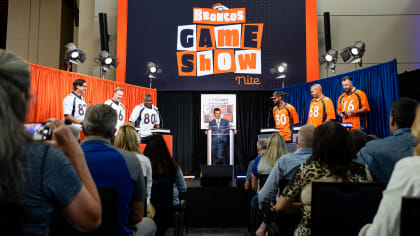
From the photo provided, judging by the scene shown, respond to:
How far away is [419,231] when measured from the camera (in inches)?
36.9

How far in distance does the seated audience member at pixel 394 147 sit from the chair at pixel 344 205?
0.50m

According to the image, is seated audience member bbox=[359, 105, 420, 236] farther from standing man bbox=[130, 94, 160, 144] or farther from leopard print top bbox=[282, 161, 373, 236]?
standing man bbox=[130, 94, 160, 144]

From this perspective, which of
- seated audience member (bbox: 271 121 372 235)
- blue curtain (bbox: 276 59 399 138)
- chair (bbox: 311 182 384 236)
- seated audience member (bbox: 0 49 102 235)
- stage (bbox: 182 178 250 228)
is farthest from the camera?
blue curtain (bbox: 276 59 399 138)

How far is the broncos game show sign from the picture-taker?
7.95 m

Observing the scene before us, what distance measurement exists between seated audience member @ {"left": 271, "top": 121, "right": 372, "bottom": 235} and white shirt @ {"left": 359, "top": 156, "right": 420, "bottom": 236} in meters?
0.66

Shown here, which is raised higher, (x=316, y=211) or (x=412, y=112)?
(x=412, y=112)

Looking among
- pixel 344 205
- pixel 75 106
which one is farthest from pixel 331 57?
pixel 344 205

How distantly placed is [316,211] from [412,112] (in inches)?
41.3

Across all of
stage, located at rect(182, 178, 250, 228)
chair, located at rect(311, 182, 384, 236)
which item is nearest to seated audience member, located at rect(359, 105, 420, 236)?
chair, located at rect(311, 182, 384, 236)

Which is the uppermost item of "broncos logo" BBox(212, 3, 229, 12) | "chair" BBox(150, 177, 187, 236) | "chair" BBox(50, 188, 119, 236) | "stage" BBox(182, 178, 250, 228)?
"broncos logo" BBox(212, 3, 229, 12)

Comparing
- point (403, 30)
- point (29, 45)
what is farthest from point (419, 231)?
point (29, 45)

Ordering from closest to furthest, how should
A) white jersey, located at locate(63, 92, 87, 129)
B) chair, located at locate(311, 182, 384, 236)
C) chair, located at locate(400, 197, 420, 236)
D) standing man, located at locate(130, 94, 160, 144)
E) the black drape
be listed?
chair, located at locate(400, 197, 420, 236)
chair, located at locate(311, 182, 384, 236)
white jersey, located at locate(63, 92, 87, 129)
standing man, located at locate(130, 94, 160, 144)
the black drape

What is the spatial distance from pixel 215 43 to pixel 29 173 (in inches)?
305

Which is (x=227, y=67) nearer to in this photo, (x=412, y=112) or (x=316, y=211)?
(x=412, y=112)
